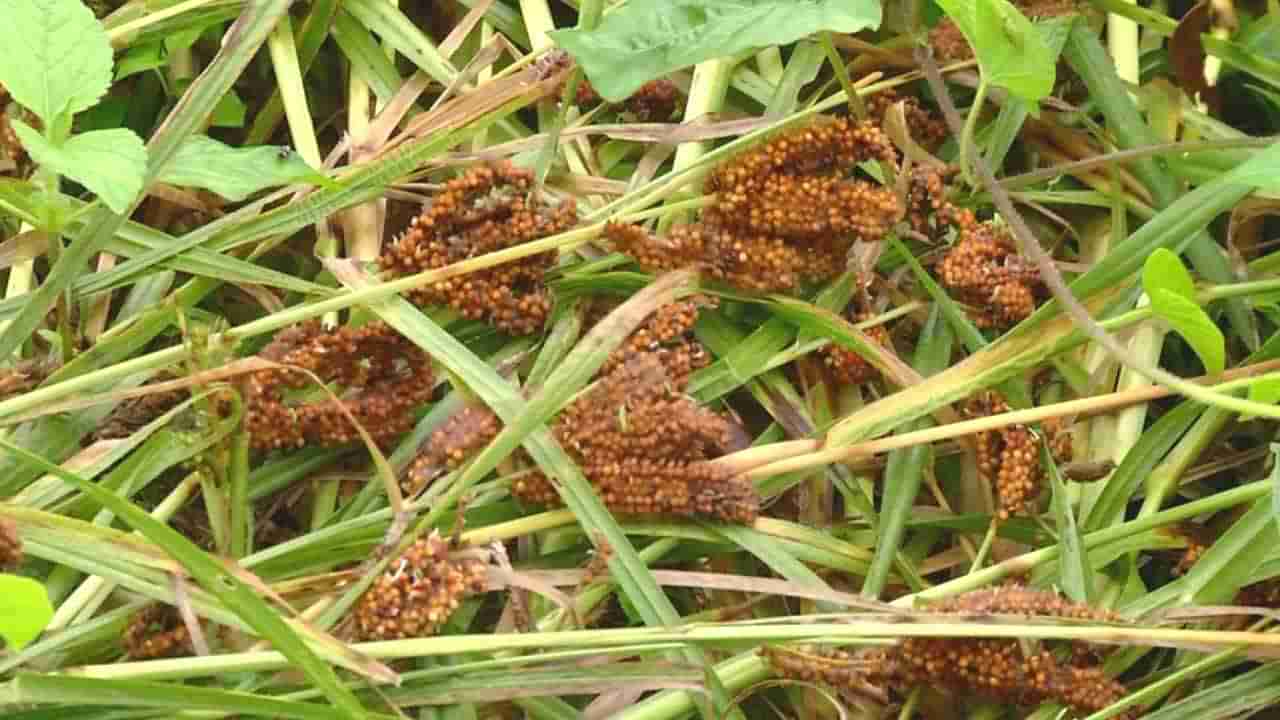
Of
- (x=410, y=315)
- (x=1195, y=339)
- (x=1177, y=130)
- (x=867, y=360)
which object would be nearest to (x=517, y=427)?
(x=410, y=315)

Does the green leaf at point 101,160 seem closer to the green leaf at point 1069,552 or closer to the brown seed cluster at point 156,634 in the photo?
the brown seed cluster at point 156,634

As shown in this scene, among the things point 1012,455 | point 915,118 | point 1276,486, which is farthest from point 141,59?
point 1276,486

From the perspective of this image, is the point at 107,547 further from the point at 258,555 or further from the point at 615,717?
the point at 615,717

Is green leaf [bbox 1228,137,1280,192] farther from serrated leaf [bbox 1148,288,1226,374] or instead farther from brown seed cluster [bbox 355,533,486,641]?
brown seed cluster [bbox 355,533,486,641]

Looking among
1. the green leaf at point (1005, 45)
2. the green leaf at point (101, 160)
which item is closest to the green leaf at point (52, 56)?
the green leaf at point (101, 160)

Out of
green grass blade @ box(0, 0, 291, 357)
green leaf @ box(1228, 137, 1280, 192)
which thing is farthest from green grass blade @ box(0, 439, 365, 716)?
green leaf @ box(1228, 137, 1280, 192)

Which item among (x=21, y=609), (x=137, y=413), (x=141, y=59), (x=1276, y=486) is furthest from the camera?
(x=141, y=59)

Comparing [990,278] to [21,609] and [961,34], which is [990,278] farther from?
[21,609]
